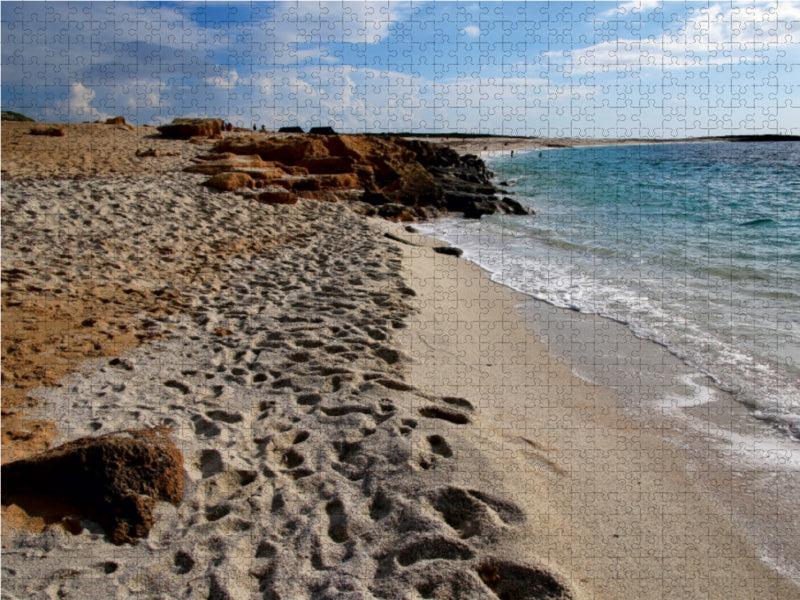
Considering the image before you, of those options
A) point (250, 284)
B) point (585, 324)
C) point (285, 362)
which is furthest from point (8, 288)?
point (585, 324)

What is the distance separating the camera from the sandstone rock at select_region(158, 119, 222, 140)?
22.8 meters

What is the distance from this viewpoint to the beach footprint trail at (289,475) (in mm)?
2346

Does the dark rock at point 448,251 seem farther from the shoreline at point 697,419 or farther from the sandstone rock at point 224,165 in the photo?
the sandstone rock at point 224,165

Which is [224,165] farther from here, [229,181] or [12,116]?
[12,116]

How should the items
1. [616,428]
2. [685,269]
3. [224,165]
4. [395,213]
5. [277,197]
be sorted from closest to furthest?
[616,428]
[685,269]
[277,197]
[395,213]
[224,165]

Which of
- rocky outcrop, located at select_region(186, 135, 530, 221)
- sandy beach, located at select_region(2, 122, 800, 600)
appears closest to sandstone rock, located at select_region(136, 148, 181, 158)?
rocky outcrop, located at select_region(186, 135, 530, 221)

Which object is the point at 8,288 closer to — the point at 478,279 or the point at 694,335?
the point at 478,279

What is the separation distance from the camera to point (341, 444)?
3.34 meters

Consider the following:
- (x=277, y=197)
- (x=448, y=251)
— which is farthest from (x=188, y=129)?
(x=448, y=251)

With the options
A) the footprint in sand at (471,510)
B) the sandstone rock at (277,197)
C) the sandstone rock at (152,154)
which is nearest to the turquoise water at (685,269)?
the footprint in sand at (471,510)

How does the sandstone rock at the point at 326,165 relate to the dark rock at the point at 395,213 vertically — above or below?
above

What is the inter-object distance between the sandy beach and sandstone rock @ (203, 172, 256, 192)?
476 centimetres

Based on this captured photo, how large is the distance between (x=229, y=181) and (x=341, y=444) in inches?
372

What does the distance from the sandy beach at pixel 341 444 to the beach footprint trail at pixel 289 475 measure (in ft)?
0.04
